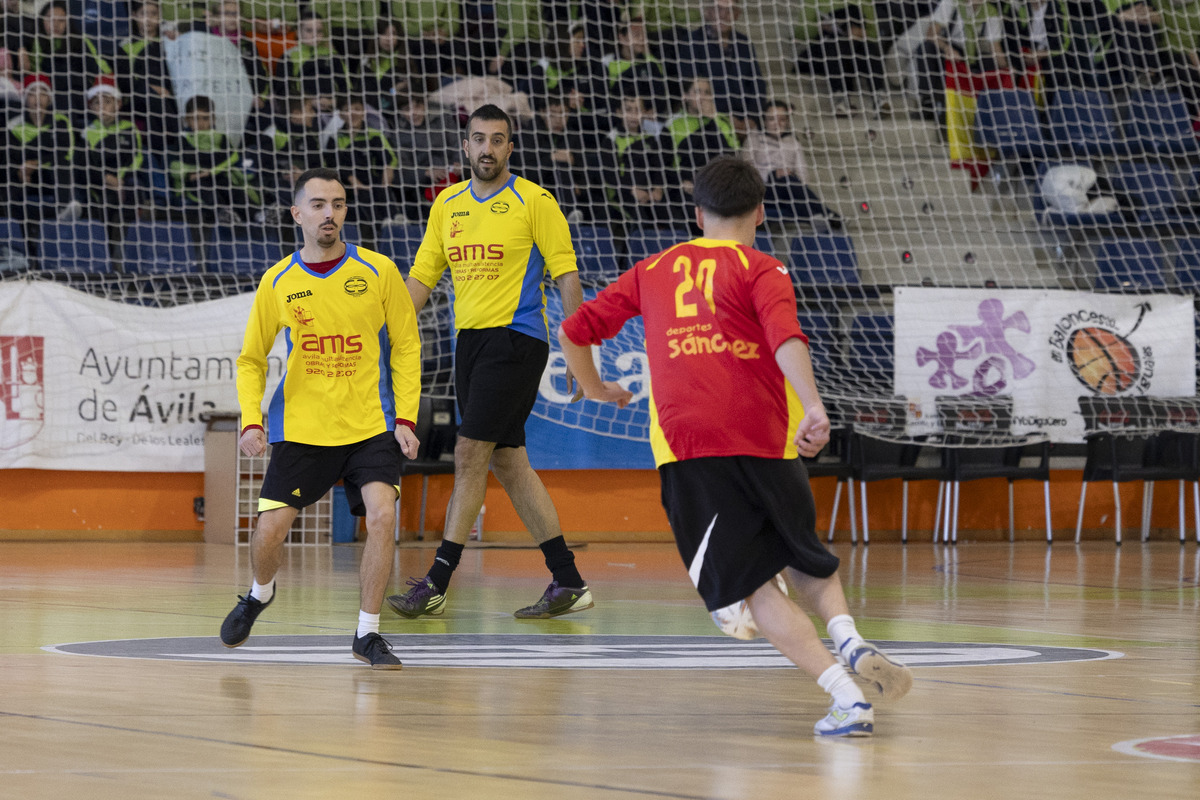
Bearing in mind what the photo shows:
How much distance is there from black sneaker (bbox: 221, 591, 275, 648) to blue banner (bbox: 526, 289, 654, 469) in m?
6.78

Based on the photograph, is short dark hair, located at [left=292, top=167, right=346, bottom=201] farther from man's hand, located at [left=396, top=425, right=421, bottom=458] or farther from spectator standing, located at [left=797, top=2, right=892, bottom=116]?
spectator standing, located at [left=797, top=2, right=892, bottom=116]

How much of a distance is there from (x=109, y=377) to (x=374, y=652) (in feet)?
25.1

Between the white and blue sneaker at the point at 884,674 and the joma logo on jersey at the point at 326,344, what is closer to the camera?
the white and blue sneaker at the point at 884,674

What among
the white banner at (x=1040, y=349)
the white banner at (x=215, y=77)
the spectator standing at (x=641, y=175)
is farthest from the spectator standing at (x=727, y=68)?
the white banner at (x=215, y=77)

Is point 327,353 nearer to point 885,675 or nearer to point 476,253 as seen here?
point 476,253

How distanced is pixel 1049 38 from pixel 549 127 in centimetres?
509

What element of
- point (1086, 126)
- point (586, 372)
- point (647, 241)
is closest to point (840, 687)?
point (586, 372)

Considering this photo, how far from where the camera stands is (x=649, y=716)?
11.1 ft

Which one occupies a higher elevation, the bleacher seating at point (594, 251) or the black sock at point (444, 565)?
the bleacher seating at point (594, 251)

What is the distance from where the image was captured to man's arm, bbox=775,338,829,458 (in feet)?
10.3

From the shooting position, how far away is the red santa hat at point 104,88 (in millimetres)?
12266

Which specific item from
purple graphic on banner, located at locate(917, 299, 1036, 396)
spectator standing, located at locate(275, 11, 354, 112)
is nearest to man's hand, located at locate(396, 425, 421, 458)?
purple graphic on banner, located at locate(917, 299, 1036, 396)

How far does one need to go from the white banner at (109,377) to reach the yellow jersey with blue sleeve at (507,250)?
17.7ft

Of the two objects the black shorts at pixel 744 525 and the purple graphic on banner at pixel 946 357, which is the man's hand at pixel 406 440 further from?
the purple graphic on banner at pixel 946 357
